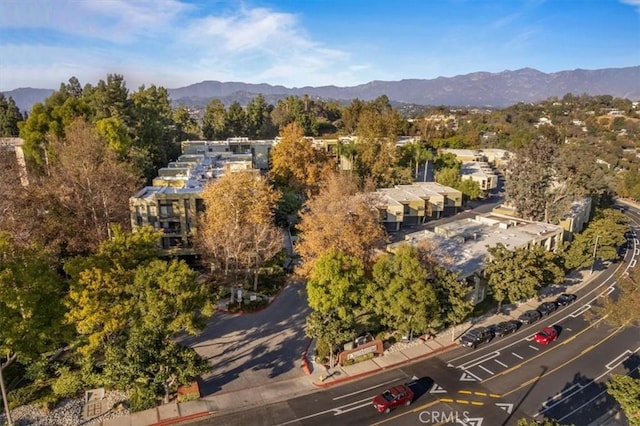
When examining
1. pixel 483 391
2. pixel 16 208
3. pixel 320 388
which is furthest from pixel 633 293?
pixel 16 208

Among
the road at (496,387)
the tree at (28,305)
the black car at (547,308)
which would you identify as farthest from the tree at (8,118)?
the black car at (547,308)

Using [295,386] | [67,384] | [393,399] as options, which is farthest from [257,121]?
[393,399]

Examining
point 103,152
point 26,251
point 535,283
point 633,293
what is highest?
point 103,152

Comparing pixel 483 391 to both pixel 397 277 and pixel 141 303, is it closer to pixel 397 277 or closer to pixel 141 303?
pixel 397 277

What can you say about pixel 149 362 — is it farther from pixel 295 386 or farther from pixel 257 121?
pixel 257 121

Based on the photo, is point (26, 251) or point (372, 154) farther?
point (372, 154)

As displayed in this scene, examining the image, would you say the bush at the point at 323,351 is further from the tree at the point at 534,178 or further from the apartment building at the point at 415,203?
the tree at the point at 534,178
